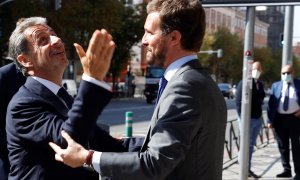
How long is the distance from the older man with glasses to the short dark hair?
7058 millimetres

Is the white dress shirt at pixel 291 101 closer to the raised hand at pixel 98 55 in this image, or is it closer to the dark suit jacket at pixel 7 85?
the dark suit jacket at pixel 7 85

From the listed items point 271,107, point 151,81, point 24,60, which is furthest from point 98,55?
point 151,81

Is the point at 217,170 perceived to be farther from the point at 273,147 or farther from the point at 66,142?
the point at 273,147

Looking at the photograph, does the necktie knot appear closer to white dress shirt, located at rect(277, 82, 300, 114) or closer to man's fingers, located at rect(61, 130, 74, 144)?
white dress shirt, located at rect(277, 82, 300, 114)

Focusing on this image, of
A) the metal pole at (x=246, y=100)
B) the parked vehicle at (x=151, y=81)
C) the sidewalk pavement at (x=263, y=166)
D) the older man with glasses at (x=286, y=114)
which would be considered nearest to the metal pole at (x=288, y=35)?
the sidewalk pavement at (x=263, y=166)

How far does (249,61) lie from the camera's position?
732cm

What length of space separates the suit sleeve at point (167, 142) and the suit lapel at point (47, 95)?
49cm

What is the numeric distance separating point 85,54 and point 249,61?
18.0 ft

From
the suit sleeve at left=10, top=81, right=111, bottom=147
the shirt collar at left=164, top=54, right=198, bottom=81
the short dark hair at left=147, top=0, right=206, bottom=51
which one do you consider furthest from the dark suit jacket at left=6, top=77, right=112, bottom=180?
the short dark hair at left=147, top=0, right=206, bottom=51

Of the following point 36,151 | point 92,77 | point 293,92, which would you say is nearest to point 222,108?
point 92,77

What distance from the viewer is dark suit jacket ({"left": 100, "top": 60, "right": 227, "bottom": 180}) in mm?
2115

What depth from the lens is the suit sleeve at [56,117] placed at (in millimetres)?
2113

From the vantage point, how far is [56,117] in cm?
242

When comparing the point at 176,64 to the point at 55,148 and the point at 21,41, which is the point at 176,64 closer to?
the point at 55,148
